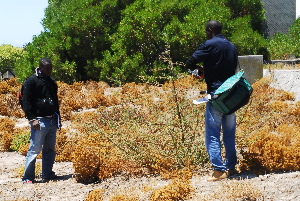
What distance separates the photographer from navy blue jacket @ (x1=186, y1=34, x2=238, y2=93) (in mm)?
5059

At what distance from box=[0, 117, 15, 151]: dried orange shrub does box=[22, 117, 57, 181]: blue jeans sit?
3064mm

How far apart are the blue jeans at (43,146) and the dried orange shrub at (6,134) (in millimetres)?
3064

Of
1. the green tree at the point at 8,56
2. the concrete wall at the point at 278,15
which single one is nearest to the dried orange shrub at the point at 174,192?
the concrete wall at the point at 278,15

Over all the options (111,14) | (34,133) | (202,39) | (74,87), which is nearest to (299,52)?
(202,39)

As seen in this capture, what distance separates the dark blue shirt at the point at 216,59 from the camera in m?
5.06

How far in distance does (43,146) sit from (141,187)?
1.80m

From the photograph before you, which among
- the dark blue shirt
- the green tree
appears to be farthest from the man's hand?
the green tree

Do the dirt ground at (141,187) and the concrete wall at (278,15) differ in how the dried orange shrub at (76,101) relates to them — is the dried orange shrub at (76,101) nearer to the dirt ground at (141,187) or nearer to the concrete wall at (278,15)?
the dirt ground at (141,187)

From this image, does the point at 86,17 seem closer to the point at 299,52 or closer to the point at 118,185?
the point at 299,52

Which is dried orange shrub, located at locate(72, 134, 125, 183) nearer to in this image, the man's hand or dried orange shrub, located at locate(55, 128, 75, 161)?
the man's hand

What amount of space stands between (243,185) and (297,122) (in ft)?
14.4

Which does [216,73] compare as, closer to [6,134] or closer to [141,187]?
[141,187]

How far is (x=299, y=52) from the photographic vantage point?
2133 centimetres

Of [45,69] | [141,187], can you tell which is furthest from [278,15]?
[141,187]
